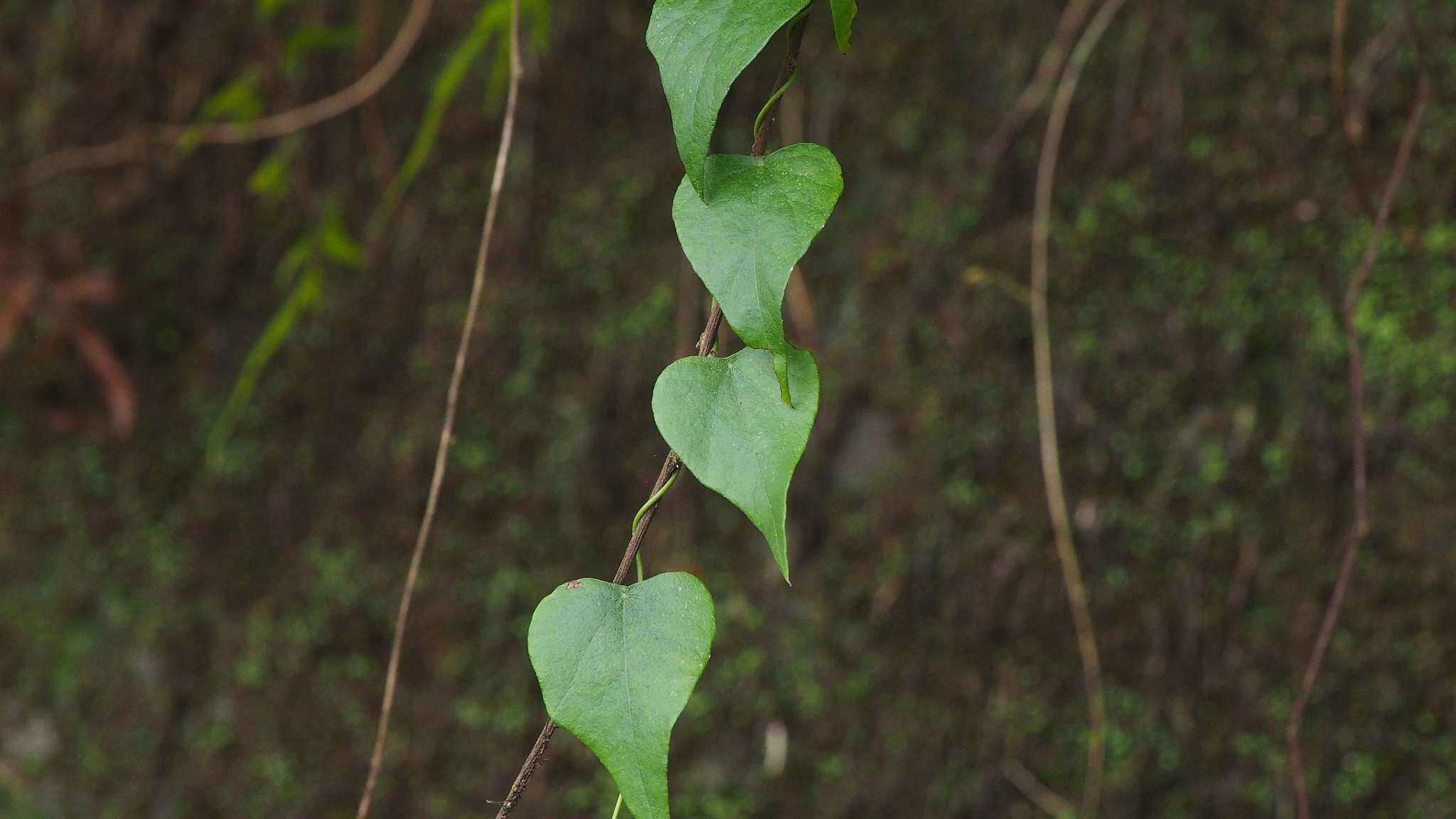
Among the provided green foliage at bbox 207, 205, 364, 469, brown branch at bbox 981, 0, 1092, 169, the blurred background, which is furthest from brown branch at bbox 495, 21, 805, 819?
green foliage at bbox 207, 205, 364, 469

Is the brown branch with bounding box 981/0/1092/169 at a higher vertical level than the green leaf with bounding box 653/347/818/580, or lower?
lower

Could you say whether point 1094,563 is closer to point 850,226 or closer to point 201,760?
point 850,226

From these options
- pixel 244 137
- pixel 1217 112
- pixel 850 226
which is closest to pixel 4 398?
pixel 244 137

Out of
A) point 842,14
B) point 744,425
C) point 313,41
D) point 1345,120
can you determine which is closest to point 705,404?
point 744,425

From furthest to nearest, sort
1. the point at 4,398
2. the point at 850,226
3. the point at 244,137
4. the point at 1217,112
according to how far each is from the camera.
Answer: the point at 4,398 → the point at 244,137 → the point at 850,226 → the point at 1217,112

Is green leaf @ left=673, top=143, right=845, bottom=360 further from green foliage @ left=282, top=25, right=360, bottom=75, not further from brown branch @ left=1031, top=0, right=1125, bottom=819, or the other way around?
A: green foliage @ left=282, top=25, right=360, bottom=75

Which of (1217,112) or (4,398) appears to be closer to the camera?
(1217,112)
